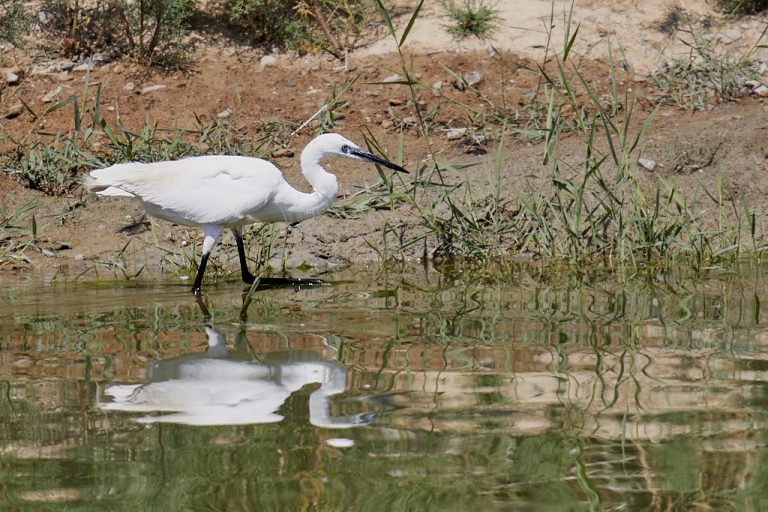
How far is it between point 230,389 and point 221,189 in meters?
3.00

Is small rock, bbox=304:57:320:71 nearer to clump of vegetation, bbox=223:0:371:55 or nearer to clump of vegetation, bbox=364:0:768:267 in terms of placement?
clump of vegetation, bbox=223:0:371:55

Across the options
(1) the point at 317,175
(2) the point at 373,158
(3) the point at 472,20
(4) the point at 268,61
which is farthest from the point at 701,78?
(1) the point at 317,175

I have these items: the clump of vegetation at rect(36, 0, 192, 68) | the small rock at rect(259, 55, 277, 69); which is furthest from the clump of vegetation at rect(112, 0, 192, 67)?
the small rock at rect(259, 55, 277, 69)

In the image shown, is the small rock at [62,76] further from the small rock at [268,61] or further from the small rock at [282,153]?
the small rock at [282,153]

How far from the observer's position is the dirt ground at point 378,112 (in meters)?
8.30

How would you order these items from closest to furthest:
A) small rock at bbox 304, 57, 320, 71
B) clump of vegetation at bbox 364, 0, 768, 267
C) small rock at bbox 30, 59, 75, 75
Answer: clump of vegetation at bbox 364, 0, 768, 267 < small rock at bbox 30, 59, 75, 75 < small rock at bbox 304, 57, 320, 71

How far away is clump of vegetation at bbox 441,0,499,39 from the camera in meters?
11.1

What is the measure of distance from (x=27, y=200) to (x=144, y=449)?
5775mm

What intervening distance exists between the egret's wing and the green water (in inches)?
34.2

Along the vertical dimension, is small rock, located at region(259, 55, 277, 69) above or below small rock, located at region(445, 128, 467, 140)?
above

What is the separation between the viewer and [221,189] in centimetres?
704

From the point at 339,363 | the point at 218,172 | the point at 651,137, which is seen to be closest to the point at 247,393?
the point at 339,363

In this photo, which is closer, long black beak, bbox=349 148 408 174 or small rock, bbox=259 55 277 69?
long black beak, bbox=349 148 408 174

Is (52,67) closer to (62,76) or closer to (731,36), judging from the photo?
(62,76)
